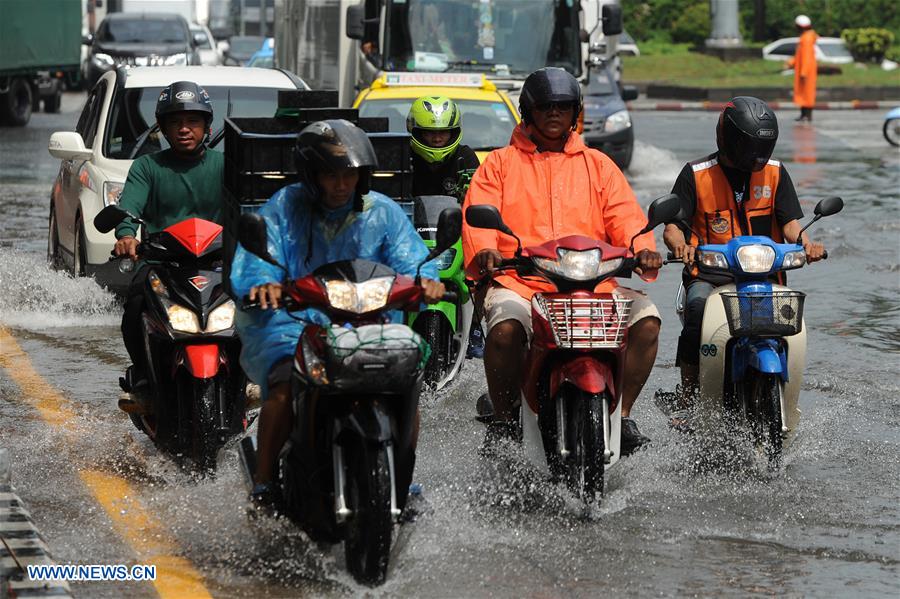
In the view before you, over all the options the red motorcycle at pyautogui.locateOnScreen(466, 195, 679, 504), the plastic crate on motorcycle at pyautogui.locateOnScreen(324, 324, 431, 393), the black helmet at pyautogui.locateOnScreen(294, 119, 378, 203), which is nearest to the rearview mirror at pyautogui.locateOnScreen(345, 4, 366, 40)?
the red motorcycle at pyautogui.locateOnScreen(466, 195, 679, 504)

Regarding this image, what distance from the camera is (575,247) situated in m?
6.61

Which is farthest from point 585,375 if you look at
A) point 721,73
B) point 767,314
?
point 721,73

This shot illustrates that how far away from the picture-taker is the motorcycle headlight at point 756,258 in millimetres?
7289

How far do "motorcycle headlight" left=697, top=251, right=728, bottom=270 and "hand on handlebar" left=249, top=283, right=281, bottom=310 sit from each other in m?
2.42

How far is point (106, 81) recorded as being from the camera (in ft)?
40.9

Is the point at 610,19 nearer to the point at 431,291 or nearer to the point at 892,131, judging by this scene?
the point at 892,131

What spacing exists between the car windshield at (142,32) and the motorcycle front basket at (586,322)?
1124 inches

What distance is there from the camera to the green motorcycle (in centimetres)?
919

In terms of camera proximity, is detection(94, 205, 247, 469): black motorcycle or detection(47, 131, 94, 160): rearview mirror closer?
detection(94, 205, 247, 469): black motorcycle

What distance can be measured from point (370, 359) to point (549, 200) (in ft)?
6.67

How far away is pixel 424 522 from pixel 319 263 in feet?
3.53

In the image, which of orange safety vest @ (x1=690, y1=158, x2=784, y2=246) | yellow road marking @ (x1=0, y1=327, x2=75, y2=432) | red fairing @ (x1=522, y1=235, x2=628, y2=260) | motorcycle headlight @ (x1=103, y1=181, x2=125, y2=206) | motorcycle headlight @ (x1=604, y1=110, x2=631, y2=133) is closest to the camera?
red fairing @ (x1=522, y1=235, x2=628, y2=260)

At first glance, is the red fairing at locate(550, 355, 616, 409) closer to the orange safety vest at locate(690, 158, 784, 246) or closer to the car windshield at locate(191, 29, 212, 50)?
the orange safety vest at locate(690, 158, 784, 246)

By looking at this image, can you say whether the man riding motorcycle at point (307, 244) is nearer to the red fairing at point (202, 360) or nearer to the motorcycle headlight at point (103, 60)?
the red fairing at point (202, 360)
